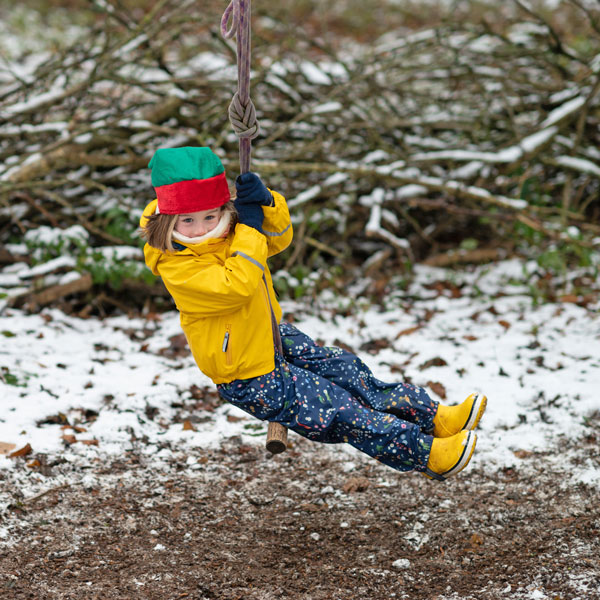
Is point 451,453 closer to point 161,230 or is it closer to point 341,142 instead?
point 161,230

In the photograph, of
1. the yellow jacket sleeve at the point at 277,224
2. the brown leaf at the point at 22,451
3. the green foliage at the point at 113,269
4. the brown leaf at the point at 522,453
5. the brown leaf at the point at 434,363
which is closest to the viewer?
the yellow jacket sleeve at the point at 277,224

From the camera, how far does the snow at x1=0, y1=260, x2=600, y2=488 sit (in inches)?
145

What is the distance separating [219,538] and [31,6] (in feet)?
39.4

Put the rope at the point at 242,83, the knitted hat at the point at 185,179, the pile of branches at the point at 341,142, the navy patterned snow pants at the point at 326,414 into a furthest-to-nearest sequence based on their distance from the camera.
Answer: the pile of branches at the point at 341,142
the navy patterned snow pants at the point at 326,414
the knitted hat at the point at 185,179
the rope at the point at 242,83

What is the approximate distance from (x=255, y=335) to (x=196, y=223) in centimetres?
48

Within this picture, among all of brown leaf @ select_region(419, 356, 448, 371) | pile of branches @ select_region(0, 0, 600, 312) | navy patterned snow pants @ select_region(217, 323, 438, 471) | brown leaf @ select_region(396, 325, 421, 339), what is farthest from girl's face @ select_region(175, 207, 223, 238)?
brown leaf @ select_region(396, 325, 421, 339)

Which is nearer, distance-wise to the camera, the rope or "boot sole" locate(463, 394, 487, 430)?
the rope

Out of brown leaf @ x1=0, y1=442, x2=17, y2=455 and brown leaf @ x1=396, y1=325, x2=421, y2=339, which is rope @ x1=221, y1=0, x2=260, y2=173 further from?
brown leaf @ x1=396, y1=325, x2=421, y2=339

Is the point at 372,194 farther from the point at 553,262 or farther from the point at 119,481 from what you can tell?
the point at 119,481

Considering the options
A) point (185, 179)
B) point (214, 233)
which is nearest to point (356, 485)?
point (214, 233)

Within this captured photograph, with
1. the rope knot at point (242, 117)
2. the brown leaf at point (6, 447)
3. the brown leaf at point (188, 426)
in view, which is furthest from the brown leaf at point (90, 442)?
the rope knot at point (242, 117)

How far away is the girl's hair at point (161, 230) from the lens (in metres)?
2.45

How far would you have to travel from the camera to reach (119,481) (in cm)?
336

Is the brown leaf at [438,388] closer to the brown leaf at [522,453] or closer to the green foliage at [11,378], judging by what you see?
the brown leaf at [522,453]
